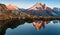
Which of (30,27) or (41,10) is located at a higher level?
(41,10)

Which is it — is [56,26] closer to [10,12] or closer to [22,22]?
[22,22]

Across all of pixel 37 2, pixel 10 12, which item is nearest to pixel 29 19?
pixel 37 2

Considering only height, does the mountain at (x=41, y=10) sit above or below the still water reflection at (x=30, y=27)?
above

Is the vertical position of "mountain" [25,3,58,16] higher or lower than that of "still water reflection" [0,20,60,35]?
higher

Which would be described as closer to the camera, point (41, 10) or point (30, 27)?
point (30, 27)

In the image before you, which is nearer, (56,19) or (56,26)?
(56,26)

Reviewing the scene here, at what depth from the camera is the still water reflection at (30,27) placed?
10.2m

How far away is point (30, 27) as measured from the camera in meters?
10.7

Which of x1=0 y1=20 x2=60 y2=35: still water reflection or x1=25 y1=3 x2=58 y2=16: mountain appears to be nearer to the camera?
x1=0 y1=20 x2=60 y2=35: still water reflection

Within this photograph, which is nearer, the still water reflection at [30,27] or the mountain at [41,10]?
Answer: the still water reflection at [30,27]

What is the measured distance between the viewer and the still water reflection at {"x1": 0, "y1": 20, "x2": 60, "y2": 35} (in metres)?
10.2

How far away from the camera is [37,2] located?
11.6 metres

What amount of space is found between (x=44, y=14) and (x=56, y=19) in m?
0.85

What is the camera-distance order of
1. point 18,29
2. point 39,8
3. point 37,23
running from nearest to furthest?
point 18,29 < point 37,23 < point 39,8
